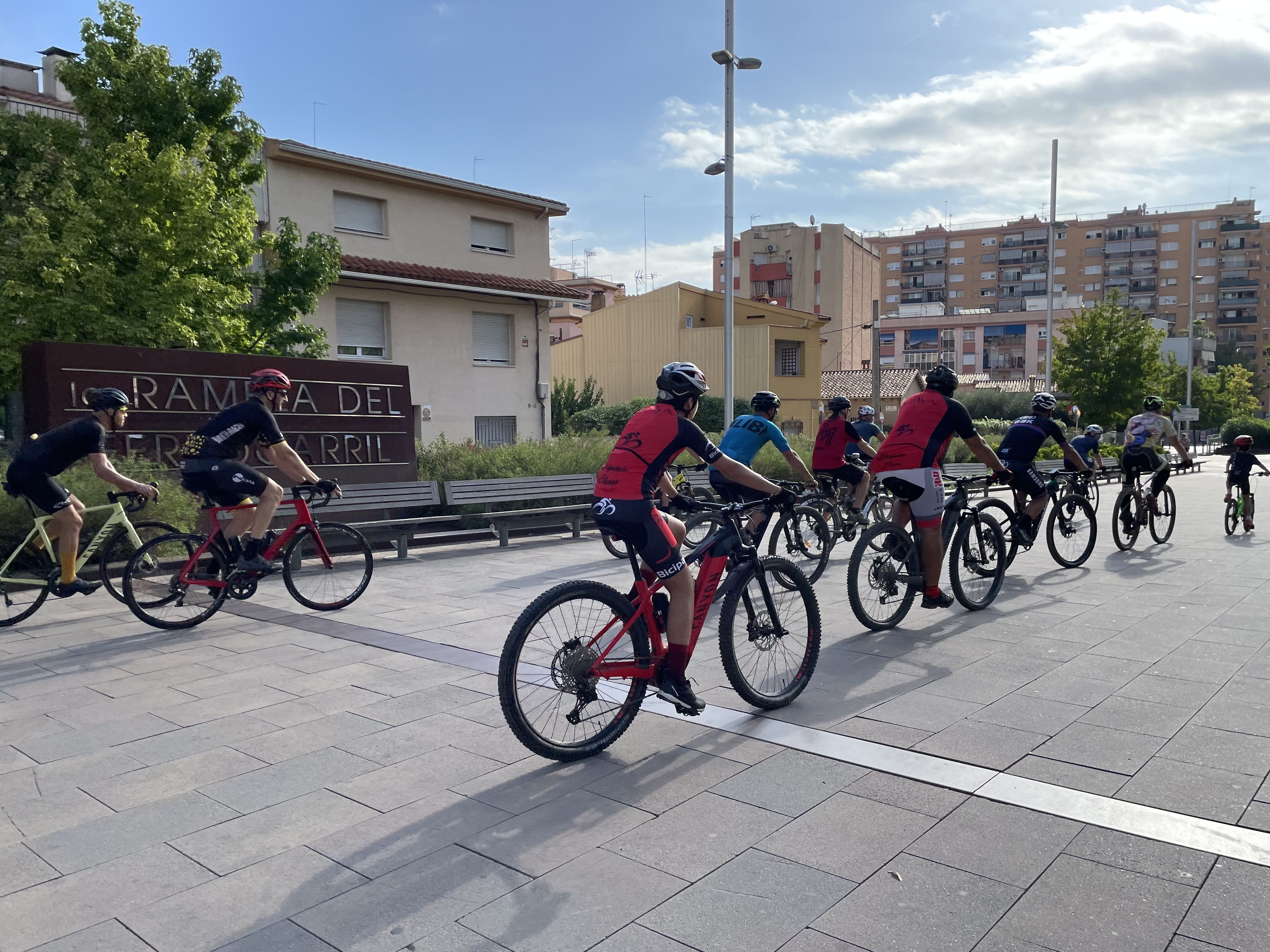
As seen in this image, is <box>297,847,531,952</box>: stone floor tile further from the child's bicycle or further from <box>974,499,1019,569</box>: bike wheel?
<box>974,499,1019,569</box>: bike wheel

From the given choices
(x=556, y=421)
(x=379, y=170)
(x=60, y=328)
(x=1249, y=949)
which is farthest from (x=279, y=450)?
(x=556, y=421)

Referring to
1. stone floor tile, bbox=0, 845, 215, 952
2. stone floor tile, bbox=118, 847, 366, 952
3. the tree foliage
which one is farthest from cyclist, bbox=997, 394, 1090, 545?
the tree foliage

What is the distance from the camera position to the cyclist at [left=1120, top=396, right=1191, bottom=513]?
37.0 feet

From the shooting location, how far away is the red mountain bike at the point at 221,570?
6.85 m

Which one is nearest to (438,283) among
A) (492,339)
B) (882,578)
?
(492,339)

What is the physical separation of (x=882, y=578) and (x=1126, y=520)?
5956 millimetres

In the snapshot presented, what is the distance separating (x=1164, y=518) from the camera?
1159 centimetres

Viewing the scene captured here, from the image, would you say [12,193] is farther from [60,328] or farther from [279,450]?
[279,450]

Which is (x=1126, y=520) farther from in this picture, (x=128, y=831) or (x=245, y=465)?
(x=128, y=831)

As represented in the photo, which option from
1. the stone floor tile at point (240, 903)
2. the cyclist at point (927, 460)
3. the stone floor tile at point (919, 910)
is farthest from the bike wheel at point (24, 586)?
the stone floor tile at point (919, 910)

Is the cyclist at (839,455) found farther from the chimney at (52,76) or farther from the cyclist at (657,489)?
the chimney at (52,76)

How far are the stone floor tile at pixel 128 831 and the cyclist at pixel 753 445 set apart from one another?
4.61 m

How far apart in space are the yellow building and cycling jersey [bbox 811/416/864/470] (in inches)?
1329

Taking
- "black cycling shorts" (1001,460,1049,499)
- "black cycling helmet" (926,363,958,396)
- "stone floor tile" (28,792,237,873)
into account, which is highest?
"black cycling helmet" (926,363,958,396)
